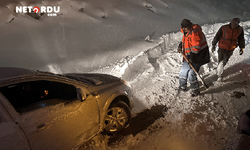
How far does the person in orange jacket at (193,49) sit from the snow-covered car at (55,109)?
182cm

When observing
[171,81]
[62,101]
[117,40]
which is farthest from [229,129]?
→ [117,40]

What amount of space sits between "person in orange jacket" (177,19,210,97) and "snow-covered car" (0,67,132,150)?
182cm

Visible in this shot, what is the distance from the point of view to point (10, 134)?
1.62 m

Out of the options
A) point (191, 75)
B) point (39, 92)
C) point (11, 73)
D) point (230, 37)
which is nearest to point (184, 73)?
point (191, 75)

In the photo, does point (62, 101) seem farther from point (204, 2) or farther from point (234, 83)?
point (204, 2)

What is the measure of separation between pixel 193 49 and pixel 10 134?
12.2 feet

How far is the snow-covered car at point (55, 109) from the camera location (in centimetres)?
173

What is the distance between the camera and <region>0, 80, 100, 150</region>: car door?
1.84 m

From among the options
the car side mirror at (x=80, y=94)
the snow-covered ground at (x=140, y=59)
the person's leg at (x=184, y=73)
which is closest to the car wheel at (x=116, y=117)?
the snow-covered ground at (x=140, y=59)

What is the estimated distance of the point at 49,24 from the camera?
6.98m

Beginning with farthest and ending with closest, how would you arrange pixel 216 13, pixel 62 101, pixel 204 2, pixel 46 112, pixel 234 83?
pixel 204 2 < pixel 216 13 < pixel 234 83 < pixel 62 101 < pixel 46 112

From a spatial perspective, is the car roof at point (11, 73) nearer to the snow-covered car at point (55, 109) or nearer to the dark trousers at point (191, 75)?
the snow-covered car at point (55, 109)

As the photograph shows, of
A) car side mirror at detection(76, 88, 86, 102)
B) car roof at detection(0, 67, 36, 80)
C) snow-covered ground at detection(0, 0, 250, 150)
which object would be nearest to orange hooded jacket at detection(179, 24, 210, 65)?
snow-covered ground at detection(0, 0, 250, 150)

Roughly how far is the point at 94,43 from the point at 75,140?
505 cm
